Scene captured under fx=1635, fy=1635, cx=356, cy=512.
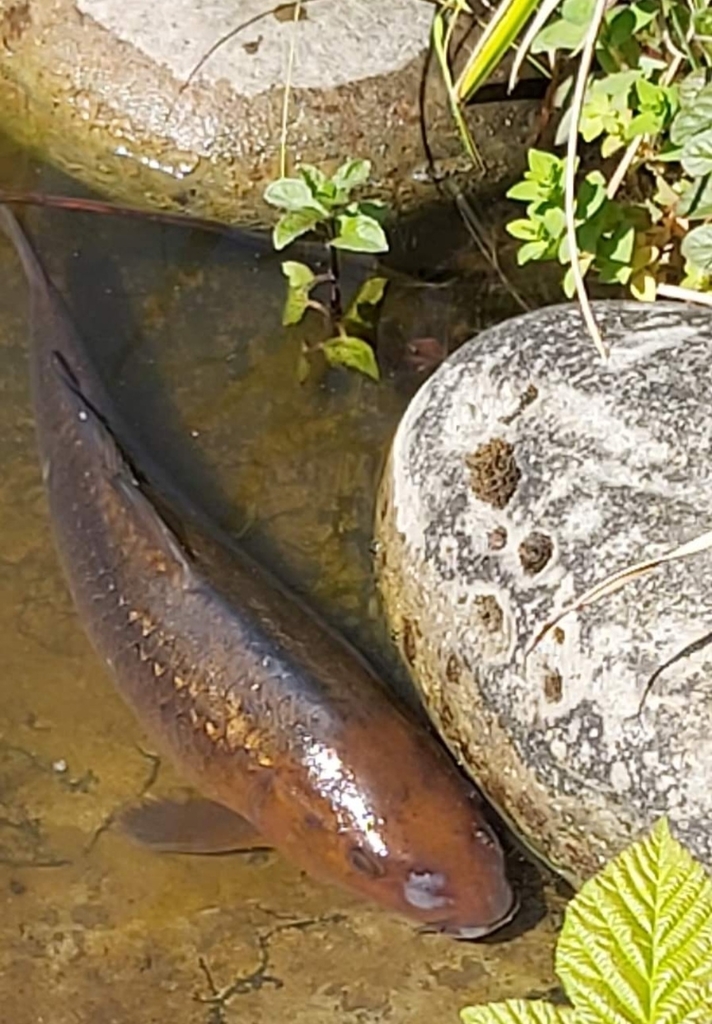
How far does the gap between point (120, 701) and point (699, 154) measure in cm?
146

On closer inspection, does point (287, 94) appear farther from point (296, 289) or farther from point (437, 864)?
point (437, 864)

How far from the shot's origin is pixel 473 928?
106 inches

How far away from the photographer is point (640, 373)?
2871 millimetres

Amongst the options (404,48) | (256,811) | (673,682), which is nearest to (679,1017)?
(673,682)

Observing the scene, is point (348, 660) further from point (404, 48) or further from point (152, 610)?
point (404, 48)

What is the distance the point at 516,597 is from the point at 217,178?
1.63 meters

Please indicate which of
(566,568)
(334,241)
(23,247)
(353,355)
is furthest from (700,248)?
(23,247)

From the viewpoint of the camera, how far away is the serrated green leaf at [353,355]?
3639 mm

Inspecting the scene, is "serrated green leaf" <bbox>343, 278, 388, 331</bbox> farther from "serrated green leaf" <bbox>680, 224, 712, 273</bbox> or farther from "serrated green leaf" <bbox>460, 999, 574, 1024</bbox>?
"serrated green leaf" <bbox>460, 999, 574, 1024</bbox>

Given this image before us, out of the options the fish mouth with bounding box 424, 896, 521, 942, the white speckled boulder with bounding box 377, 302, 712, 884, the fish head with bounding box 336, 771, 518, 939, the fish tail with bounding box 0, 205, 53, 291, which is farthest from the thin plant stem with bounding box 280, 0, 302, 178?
the fish mouth with bounding box 424, 896, 521, 942

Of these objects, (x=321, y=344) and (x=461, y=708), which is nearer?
(x=461, y=708)

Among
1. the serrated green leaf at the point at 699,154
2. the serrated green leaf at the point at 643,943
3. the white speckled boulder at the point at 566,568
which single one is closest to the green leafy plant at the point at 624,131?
the serrated green leaf at the point at 699,154

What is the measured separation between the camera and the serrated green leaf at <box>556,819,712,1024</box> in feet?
3.85

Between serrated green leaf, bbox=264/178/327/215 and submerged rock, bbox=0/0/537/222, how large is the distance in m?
0.50
